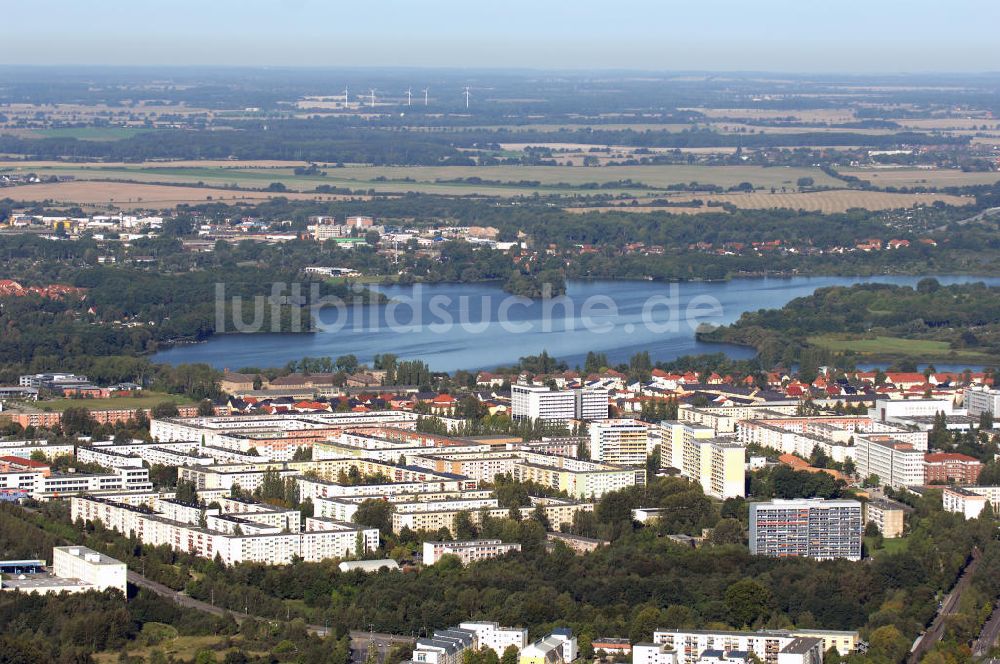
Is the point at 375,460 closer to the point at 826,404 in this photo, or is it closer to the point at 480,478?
the point at 480,478

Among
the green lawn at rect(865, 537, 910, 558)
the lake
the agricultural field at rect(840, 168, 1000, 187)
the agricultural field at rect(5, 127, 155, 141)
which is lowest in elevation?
the agricultural field at rect(5, 127, 155, 141)

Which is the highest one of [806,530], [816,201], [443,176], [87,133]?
[806,530]

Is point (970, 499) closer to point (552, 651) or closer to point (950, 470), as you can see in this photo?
point (950, 470)

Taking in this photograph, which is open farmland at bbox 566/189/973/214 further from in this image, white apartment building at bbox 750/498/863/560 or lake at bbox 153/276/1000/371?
white apartment building at bbox 750/498/863/560

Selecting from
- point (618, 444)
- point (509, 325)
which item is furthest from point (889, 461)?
point (509, 325)

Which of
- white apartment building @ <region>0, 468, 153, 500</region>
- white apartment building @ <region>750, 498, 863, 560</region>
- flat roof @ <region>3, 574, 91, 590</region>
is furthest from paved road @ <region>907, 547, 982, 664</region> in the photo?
white apartment building @ <region>0, 468, 153, 500</region>

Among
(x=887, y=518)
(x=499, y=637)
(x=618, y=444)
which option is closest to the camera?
(x=499, y=637)

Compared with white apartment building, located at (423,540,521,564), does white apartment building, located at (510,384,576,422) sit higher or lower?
lower
